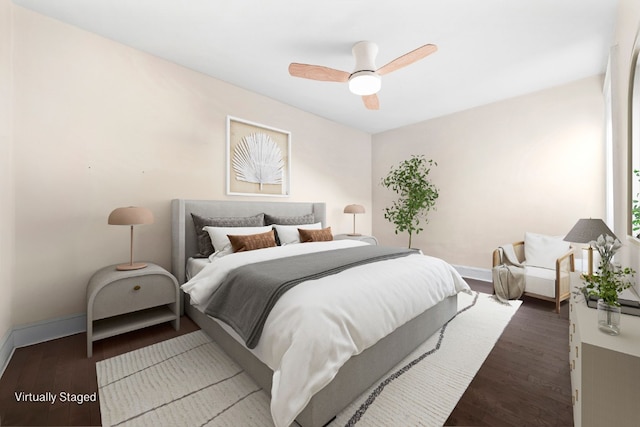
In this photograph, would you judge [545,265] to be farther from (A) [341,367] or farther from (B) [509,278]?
(A) [341,367]

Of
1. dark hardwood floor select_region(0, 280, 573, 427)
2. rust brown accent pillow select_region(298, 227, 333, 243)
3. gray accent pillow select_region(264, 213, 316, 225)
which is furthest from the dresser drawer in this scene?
rust brown accent pillow select_region(298, 227, 333, 243)

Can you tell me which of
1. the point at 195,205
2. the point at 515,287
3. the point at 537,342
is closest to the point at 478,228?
the point at 515,287

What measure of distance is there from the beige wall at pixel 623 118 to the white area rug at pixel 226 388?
1379 millimetres

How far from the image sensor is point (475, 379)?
1.87m

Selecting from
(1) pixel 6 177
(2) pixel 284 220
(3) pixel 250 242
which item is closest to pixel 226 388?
(3) pixel 250 242

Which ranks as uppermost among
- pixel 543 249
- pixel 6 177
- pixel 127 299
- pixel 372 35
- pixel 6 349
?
pixel 372 35

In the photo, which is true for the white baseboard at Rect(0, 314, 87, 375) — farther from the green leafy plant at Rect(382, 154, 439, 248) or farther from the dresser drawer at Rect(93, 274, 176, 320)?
the green leafy plant at Rect(382, 154, 439, 248)

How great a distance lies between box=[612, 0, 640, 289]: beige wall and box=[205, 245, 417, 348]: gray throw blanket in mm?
1993

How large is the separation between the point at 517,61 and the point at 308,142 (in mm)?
3005

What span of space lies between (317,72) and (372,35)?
2.11 ft

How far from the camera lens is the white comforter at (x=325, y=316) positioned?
1.27 meters

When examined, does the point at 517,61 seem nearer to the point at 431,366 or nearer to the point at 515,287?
the point at 515,287

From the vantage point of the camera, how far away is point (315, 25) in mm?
2443

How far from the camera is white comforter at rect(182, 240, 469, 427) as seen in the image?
127 cm
